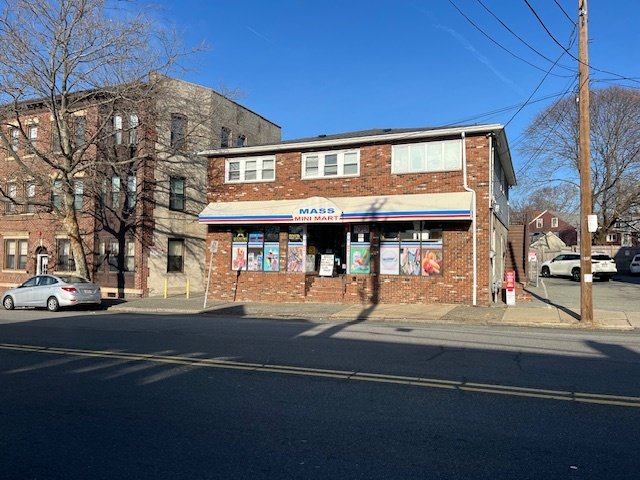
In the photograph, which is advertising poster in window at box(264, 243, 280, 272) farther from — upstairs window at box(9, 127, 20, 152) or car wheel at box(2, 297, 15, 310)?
upstairs window at box(9, 127, 20, 152)

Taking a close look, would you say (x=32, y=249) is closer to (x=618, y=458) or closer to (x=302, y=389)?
(x=302, y=389)

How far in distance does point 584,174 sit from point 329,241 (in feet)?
33.4

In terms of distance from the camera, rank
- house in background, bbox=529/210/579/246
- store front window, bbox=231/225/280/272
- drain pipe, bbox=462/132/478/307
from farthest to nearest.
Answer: house in background, bbox=529/210/579/246, store front window, bbox=231/225/280/272, drain pipe, bbox=462/132/478/307

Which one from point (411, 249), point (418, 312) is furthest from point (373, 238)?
point (418, 312)

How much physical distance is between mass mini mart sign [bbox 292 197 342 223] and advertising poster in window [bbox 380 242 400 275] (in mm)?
2041

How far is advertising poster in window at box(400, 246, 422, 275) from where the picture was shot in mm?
17875

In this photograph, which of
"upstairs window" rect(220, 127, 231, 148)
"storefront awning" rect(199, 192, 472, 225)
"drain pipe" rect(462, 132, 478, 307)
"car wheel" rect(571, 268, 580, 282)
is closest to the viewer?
"storefront awning" rect(199, 192, 472, 225)

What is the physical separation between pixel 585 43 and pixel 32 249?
27.5 m

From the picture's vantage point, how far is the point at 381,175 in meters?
18.7

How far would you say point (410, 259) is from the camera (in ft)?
59.1

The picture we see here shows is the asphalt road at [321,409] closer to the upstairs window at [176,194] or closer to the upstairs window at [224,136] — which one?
the upstairs window at [176,194]

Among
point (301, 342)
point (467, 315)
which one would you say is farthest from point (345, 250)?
point (301, 342)

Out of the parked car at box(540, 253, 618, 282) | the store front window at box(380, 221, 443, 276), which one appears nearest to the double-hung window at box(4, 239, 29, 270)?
the store front window at box(380, 221, 443, 276)

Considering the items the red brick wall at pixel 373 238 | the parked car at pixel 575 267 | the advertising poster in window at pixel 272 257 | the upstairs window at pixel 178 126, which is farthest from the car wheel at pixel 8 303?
the parked car at pixel 575 267
